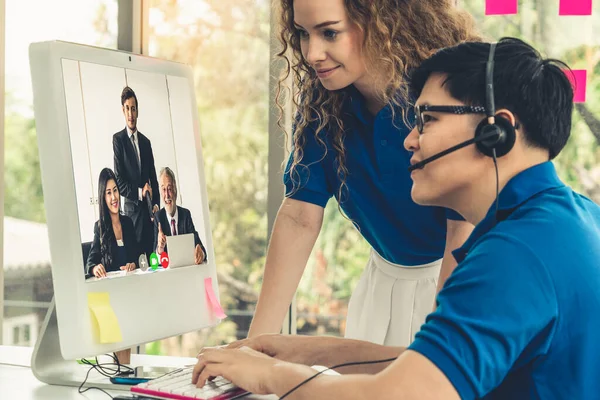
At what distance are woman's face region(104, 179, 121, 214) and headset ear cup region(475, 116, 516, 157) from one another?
75 cm

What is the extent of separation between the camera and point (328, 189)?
169 centimetres

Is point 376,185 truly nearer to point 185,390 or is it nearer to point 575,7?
point 185,390

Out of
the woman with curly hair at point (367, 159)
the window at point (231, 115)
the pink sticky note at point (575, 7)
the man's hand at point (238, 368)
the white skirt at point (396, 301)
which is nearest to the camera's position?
the man's hand at point (238, 368)

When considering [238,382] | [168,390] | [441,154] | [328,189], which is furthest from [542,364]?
[328,189]

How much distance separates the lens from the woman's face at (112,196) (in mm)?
1450

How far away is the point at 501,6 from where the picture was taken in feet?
8.07

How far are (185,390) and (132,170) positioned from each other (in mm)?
563

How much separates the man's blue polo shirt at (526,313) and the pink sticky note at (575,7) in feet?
5.46

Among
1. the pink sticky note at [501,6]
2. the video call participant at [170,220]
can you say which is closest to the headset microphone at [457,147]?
the video call participant at [170,220]

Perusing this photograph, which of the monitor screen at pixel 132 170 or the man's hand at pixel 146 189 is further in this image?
the man's hand at pixel 146 189

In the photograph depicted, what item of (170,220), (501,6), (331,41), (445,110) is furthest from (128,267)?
(501,6)

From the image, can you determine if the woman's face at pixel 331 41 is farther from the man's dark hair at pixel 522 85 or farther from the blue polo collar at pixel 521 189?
the blue polo collar at pixel 521 189

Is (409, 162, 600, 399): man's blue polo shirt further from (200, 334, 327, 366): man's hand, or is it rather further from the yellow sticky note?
the yellow sticky note

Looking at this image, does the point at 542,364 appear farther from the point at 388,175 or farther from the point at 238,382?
the point at 388,175
